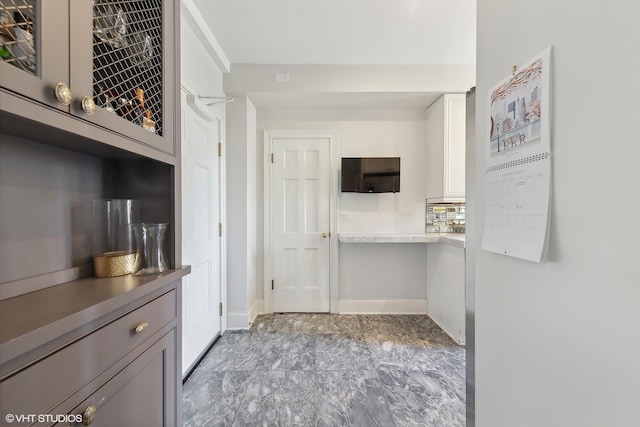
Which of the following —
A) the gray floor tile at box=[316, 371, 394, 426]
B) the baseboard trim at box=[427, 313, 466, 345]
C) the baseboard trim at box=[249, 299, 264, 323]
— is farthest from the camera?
the baseboard trim at box=[249, 299, 264, 323]

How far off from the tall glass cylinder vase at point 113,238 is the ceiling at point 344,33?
64.2 inches

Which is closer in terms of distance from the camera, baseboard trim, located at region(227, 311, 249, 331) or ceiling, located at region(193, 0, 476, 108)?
ceiling, located at region(193, 0, 476, 108)

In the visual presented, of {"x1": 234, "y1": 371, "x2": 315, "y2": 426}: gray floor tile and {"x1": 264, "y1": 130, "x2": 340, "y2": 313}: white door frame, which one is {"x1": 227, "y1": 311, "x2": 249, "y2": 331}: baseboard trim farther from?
{"x1": 234, "y1": 371, "x2": 315, "y2": 426}: gray floor tile

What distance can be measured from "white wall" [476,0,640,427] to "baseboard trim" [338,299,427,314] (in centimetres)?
222

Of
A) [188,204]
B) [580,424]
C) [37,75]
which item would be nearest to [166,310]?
[37,75]

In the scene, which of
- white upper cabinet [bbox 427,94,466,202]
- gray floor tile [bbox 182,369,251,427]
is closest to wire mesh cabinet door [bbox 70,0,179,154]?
gray floor tile [bbox 182,369,251,427]

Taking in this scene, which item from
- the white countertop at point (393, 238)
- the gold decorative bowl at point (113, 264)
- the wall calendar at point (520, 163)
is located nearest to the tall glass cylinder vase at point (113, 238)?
the gold decorative bowl at point (113, 264)

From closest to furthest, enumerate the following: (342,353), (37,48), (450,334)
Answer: (37,48) → (342,353) → (450,334)

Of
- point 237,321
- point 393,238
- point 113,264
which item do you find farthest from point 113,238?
point 393,238

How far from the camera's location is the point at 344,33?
2029mm

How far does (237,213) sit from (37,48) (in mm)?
2056

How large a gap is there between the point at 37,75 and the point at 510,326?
138 cm

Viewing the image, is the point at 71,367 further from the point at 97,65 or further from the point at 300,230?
the point at 300,230

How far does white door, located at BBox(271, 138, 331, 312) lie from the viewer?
2.95m
